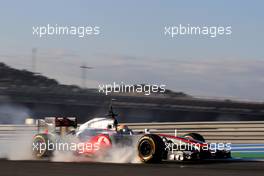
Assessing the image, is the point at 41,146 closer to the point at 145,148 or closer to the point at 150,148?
the point at 145,148

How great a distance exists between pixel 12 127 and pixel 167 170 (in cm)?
1188

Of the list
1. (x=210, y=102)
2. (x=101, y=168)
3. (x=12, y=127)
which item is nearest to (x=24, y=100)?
(x=210, y=102)

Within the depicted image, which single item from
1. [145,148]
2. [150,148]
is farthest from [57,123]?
[150,148]

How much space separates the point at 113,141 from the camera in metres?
15.4

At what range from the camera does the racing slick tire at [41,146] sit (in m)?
16.2

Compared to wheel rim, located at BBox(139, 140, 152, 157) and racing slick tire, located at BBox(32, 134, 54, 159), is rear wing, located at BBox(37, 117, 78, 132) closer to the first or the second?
racing slick tire, located at BBox(32, 134, 54, 159)

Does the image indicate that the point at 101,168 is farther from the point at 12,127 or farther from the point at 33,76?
the point at 33,76

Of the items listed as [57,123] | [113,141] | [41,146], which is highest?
[57,123]

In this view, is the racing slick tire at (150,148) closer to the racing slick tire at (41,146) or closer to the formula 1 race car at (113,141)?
the formula 1 race car at (113,141)

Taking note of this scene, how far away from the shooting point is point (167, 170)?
37.7 feet

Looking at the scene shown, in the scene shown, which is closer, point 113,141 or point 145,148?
point 145,148

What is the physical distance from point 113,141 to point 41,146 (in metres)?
2.37

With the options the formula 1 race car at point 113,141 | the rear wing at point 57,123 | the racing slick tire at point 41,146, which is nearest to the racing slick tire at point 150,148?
the formula 1 race car at point 113,141

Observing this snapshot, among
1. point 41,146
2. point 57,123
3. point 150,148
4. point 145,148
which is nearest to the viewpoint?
point 150,148
